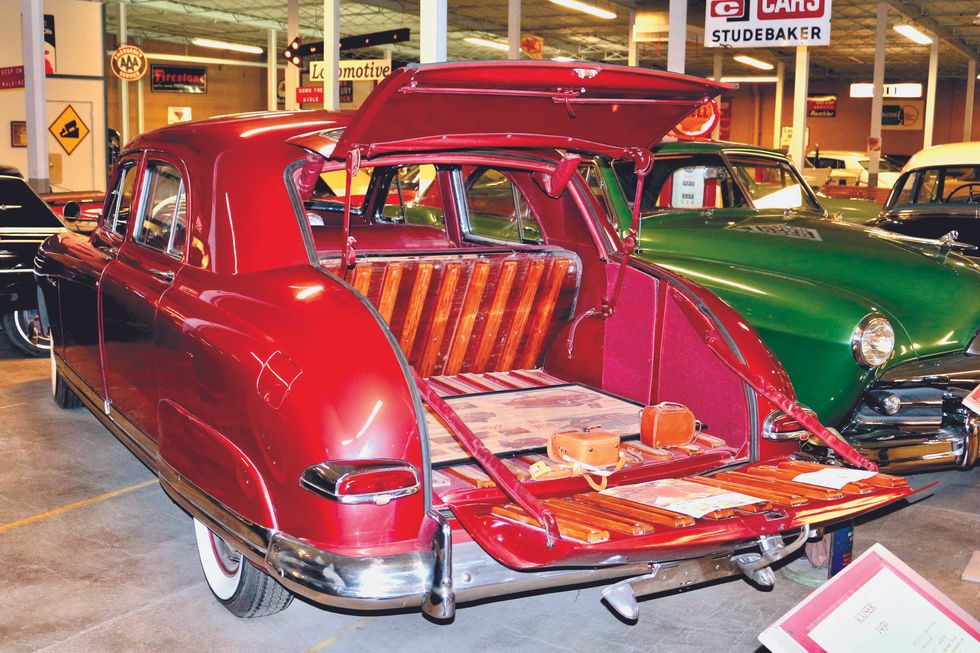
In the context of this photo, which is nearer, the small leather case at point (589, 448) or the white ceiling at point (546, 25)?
the small leather case at point (589, 448)

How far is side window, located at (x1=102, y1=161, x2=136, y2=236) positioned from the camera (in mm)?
4906

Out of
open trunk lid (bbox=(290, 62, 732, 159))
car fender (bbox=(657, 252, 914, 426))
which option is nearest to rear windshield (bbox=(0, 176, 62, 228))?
open trunk lid (bbox=(290, 62, 732, 159))

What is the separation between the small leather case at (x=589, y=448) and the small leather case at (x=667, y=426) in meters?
0.30

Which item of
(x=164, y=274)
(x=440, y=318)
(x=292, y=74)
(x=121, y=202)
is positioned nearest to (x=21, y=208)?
(x=121, y=202)

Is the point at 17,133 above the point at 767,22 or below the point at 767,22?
below

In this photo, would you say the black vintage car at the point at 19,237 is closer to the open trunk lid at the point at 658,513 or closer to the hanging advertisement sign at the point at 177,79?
the open trunk lid at the point at 658,513

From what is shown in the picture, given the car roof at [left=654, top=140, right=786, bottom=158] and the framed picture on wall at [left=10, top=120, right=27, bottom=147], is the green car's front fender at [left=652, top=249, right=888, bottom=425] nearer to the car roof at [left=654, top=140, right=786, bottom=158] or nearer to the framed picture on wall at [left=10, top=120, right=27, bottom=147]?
the car roof at [left=654, top=140, right=786, bottom=158]

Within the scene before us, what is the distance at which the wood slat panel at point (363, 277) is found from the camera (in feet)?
13.7

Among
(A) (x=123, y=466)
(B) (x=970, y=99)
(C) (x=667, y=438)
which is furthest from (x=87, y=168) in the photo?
(B) (x=970, y=99)

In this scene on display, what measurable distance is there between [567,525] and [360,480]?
579 millimetres

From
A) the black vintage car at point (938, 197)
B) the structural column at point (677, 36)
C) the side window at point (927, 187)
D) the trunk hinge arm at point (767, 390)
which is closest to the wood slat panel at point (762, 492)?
the trunk hinge arm at point (767, 390)

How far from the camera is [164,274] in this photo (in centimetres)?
393

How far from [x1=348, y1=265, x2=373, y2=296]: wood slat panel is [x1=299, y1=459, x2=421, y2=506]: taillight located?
137 cm

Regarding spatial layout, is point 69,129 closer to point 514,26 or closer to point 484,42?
point 514,26
